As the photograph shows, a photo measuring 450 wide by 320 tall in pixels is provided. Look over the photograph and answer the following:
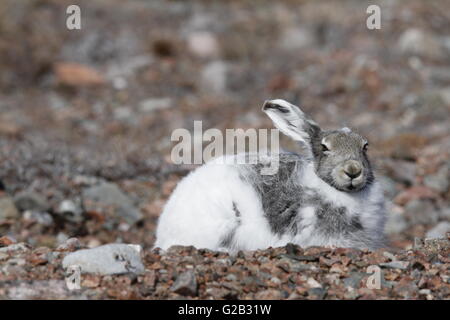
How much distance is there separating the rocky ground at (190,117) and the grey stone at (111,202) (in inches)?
1.1

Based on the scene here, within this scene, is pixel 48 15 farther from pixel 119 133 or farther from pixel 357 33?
pixel 357 33

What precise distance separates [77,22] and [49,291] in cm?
1347

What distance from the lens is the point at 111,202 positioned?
9.91m

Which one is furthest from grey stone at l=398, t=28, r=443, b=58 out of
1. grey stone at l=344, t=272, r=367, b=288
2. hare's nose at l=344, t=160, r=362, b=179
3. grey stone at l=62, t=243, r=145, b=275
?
grey stone at l=62, t=243, r=145, b=275

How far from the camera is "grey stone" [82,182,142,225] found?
9.70 metres

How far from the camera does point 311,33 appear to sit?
18.1 metres

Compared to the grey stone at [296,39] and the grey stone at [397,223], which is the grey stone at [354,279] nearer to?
the grey stone at [397,223]

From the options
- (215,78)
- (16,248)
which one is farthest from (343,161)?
(215,78)

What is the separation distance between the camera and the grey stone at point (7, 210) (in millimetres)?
9086

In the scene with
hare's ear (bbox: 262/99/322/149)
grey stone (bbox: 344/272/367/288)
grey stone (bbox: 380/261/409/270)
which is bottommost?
grey stone (bbox: 344/272/367/288)

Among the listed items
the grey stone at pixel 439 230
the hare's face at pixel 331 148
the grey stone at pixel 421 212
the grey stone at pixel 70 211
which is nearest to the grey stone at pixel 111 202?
the grey stone at pixel 70 211

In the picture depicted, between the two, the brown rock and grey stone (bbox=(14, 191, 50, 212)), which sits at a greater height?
the brown rock

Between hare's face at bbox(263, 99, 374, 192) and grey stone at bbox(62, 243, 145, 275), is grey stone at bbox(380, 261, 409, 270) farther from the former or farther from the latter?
grey stone at bbox(62, 243, 145, 275)

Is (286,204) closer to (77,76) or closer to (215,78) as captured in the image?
(215,78)
